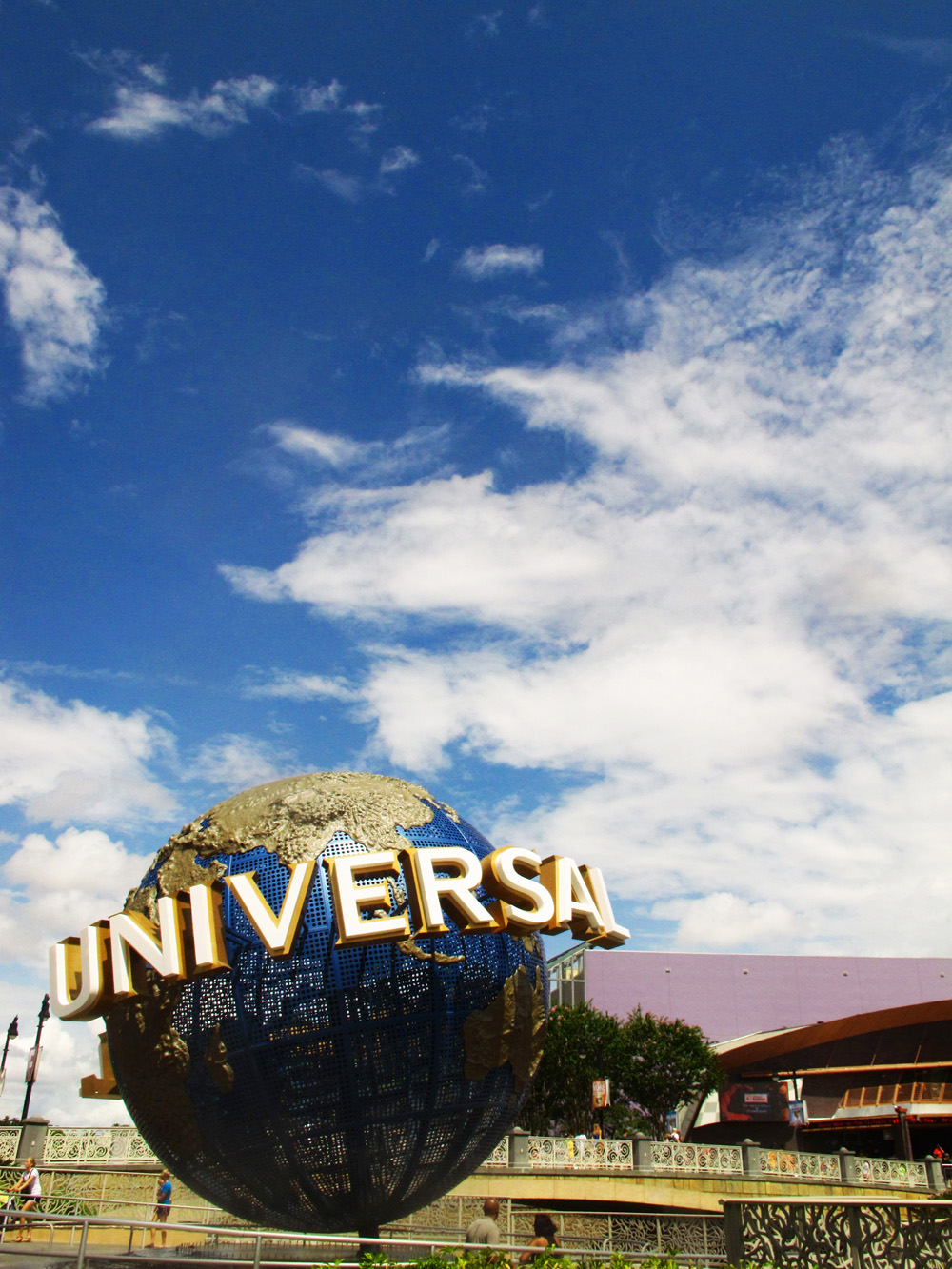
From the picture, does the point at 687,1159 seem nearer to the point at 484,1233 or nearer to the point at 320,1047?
the point at 484,1233

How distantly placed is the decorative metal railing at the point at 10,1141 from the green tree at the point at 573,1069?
27367mm

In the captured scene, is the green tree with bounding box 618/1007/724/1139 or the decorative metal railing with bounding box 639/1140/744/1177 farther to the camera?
the green tree with bounding box 618/1007/724/1139

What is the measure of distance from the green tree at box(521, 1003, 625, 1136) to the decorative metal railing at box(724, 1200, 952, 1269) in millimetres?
36330

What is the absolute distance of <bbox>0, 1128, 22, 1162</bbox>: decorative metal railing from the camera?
842 inches

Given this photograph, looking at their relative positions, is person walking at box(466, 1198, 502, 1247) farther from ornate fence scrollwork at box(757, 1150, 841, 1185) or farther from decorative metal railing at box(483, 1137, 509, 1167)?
ornate fence scrollwork at box(757, 1150, 841, 1185)

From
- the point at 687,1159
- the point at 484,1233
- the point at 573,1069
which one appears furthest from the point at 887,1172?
the point at 484,1233

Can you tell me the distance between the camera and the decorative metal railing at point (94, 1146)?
73.4ft

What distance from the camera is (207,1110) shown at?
8664mm

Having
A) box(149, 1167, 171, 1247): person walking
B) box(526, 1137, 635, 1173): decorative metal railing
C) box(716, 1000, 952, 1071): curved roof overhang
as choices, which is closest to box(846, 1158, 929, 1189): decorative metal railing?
box(526, 1137, 635, 1173): decorative metal railing

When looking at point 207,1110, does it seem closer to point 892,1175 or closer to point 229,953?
point 229,953

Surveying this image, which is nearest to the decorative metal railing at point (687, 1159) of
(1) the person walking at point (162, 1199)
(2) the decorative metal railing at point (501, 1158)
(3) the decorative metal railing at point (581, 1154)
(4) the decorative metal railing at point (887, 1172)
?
(3) the decorative metal railing at point (581, 1154)

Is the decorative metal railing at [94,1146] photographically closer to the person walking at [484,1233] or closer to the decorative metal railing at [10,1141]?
the decorative metal railing at [10,1141]

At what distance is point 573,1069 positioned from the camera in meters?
44.2

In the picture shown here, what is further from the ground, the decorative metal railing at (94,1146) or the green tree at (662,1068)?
the green tree at (662,1068)
